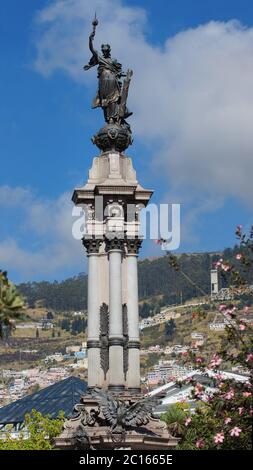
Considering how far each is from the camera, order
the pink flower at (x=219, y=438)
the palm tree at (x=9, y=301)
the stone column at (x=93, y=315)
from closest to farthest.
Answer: the palm tree at (x=9, y=301)
the pink flower at (x=219, y=438)
the stone column at (x=93, y=315)

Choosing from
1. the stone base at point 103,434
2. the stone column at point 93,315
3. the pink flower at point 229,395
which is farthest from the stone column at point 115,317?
the pink flower at point 229,395

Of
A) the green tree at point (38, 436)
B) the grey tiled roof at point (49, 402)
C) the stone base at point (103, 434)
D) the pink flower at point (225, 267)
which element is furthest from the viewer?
the grey tiled roof at point (49, 402)

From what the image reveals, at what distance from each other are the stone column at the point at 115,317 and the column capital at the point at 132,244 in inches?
9.0

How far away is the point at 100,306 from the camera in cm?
2186

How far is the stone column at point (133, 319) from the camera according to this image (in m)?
21.4

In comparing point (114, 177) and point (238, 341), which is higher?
point (114, 177)

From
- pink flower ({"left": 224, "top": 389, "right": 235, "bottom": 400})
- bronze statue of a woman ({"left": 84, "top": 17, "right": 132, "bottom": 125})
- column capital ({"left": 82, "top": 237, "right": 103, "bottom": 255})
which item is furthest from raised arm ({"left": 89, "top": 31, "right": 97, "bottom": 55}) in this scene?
pink flower ({"left": 224, "top": 389, "right": 235, "bottom": 400})

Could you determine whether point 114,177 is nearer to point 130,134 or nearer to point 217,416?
point 130,134

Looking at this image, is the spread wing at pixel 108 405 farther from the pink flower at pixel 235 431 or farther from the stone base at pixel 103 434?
the pink flower at pixel 235 431

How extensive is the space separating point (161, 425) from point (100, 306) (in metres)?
3.13

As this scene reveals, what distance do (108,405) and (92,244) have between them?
408 centimetres
